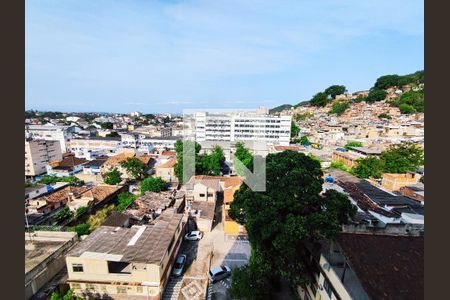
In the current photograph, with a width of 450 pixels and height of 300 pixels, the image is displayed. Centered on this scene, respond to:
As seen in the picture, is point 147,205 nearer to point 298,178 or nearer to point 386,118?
point 298,178

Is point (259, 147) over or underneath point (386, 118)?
underneath

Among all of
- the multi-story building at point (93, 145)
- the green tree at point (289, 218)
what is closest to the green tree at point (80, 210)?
the green tree at point (289, 218)

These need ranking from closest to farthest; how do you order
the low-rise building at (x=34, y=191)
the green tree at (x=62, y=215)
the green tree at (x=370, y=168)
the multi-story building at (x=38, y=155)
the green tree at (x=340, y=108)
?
1. the green tree at (x=62, y=215)
2. the low-rise building at (x=34, y=191)
3. the green tree at (x=370, y=168)
4. the multi-story building at (x=38, y=155)
5. the green tree at (x=340, y=108)

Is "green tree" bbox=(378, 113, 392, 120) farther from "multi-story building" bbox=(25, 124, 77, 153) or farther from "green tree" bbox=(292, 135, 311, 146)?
"multi-story building" bbox=(25, 124, 77, 153)

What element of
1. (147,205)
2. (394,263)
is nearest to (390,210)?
(394,263)

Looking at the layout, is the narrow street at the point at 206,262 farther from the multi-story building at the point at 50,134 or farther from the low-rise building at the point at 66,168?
the multi-story building at the point at 50,134

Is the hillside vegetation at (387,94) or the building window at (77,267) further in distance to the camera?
the hillside vegetation at (387,94)
